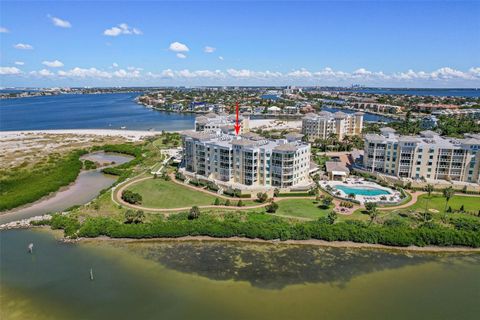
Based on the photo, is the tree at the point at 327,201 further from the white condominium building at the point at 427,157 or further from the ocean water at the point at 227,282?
the white condominium building at the point at 427,157

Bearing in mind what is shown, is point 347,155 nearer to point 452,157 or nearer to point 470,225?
point 452,157

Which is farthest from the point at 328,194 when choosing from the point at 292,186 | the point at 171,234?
the point at 171,234

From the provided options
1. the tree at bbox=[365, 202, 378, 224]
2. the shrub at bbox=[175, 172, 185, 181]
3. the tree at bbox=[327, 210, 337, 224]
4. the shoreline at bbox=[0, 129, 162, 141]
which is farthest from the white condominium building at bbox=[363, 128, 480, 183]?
the shoreline at bbox=[0, 129, 162, 141]

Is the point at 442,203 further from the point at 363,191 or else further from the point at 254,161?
the point at 254,161

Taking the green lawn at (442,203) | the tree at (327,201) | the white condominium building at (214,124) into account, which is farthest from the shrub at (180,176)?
the green lawn at (442,203)

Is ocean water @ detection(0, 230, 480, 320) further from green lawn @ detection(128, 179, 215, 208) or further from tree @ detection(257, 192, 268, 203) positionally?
tree @ detection(257, 192, 268, 203)
